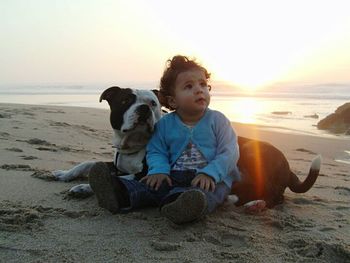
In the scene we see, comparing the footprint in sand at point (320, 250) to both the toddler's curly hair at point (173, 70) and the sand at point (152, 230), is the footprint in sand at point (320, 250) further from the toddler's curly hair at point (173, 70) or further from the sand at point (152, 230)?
the toddler's curly hair at point (173, 70)

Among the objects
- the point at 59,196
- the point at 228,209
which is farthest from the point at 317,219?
the point at 59,196

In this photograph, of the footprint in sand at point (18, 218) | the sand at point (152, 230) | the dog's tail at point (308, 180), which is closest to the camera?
the sand at point (152, 230)

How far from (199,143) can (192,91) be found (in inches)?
16.2

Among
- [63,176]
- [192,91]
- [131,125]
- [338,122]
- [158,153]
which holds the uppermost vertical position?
[192,91]

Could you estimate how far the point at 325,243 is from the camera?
283cm

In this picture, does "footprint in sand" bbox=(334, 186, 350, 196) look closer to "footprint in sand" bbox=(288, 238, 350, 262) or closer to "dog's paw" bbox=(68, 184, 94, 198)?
"footprint in sand" bbox=(288, 238, 350, 262)

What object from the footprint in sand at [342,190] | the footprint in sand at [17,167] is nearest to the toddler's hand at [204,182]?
the footprint in sand at [342,190]

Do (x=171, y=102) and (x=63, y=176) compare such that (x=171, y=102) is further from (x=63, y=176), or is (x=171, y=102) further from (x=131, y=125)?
(x=63, y=176)

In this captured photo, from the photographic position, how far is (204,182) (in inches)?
127

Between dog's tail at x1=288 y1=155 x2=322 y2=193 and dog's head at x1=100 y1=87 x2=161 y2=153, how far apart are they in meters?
1.34

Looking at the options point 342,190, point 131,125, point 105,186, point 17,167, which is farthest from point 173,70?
point 342,190

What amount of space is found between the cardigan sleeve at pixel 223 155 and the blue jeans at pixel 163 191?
0.10m

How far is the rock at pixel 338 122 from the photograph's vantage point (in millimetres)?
11633

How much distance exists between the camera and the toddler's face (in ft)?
11.8
